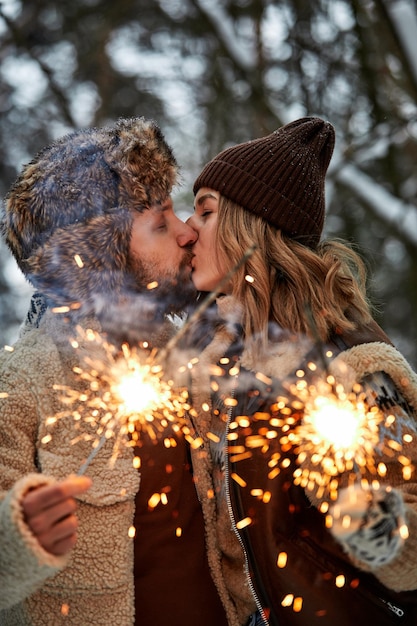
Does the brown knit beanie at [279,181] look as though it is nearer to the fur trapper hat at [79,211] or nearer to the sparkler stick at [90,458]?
the fur trapper hat at [79,211]

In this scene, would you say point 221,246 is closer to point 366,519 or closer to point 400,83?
point 366,519

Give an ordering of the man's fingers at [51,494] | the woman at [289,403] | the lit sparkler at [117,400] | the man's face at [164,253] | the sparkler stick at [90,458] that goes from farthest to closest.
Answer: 1. the man's face at [164,253]
2. the lit sparkler at [117,400]
3. the woman at [289,403]
4. the sparkler stick at [90,458]
5. the man's fingers at [51,494]

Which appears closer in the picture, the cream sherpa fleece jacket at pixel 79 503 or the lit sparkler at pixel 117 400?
the cream sherpa fleece jacket at pixel 79 503

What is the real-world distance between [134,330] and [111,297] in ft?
0.49

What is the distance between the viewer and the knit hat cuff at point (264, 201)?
2455mm

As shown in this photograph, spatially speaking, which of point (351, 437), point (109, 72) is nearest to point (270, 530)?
point (351, 437)

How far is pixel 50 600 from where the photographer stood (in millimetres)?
2000

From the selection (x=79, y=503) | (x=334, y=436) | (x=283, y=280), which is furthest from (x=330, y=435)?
(x=79, y=503)

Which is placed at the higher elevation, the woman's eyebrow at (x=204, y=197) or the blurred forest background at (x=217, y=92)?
the woman's eyebrow at (x=204, y=197)

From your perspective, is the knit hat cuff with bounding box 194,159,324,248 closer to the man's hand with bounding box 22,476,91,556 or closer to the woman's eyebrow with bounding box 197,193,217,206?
the woman's eyebrow with bounding box 197,193,217,206

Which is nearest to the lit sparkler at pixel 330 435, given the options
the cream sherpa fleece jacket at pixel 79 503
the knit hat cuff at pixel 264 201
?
the cream sherpa fleece jacket at pixel 79 503

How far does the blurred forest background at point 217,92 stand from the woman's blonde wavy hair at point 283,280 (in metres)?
2.70

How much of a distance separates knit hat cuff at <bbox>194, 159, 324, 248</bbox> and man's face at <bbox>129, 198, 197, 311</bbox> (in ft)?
0.76

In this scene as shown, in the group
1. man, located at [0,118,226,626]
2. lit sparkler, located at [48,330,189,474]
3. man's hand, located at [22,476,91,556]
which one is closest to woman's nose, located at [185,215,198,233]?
man, located at [0,118,226,626]
